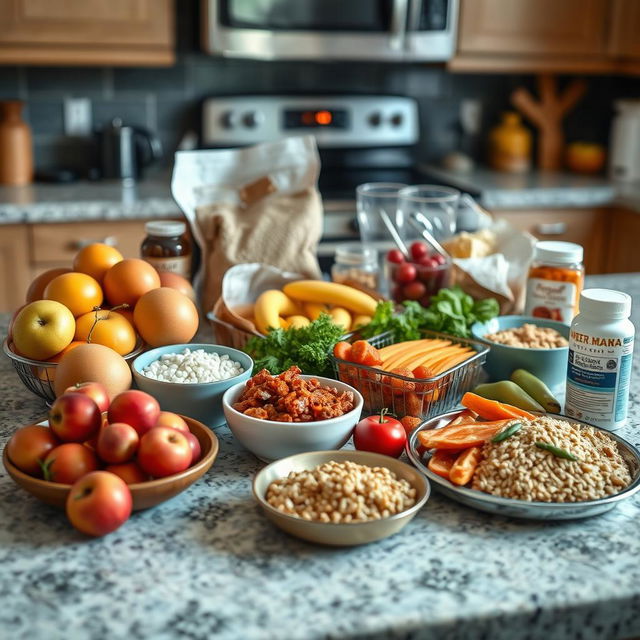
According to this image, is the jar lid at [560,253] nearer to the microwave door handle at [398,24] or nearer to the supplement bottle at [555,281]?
the supplement bottle at [555,281]

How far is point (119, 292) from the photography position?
1.35 meters

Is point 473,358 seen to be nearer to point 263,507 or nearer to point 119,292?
point 263,507

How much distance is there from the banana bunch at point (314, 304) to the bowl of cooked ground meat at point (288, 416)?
1.16ft

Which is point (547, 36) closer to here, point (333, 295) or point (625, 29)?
point (625, 29)

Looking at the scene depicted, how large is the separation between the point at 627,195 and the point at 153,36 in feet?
6.10

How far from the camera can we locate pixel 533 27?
3.27 m

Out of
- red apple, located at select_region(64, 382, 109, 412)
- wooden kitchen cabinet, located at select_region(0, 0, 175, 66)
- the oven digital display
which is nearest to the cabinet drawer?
wooden kitchen cabinet, located at select_region(0, 0, 175, 66)

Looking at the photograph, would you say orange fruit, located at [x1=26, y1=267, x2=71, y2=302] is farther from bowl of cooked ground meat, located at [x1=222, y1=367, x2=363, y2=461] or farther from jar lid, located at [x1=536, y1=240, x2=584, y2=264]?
jar lid, located at [x1=536, y1=240, x2=584, y2=264]

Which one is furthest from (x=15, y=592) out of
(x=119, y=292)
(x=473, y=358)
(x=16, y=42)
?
(x=16, y=42)

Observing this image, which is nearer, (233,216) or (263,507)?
(263,507)

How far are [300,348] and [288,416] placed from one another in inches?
9.4

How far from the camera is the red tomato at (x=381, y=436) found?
111cm

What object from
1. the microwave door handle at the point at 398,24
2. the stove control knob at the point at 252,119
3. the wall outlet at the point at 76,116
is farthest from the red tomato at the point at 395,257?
the wall outlet at the point at 76,116

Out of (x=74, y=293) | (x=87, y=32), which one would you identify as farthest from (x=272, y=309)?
(x=87, y=32)
